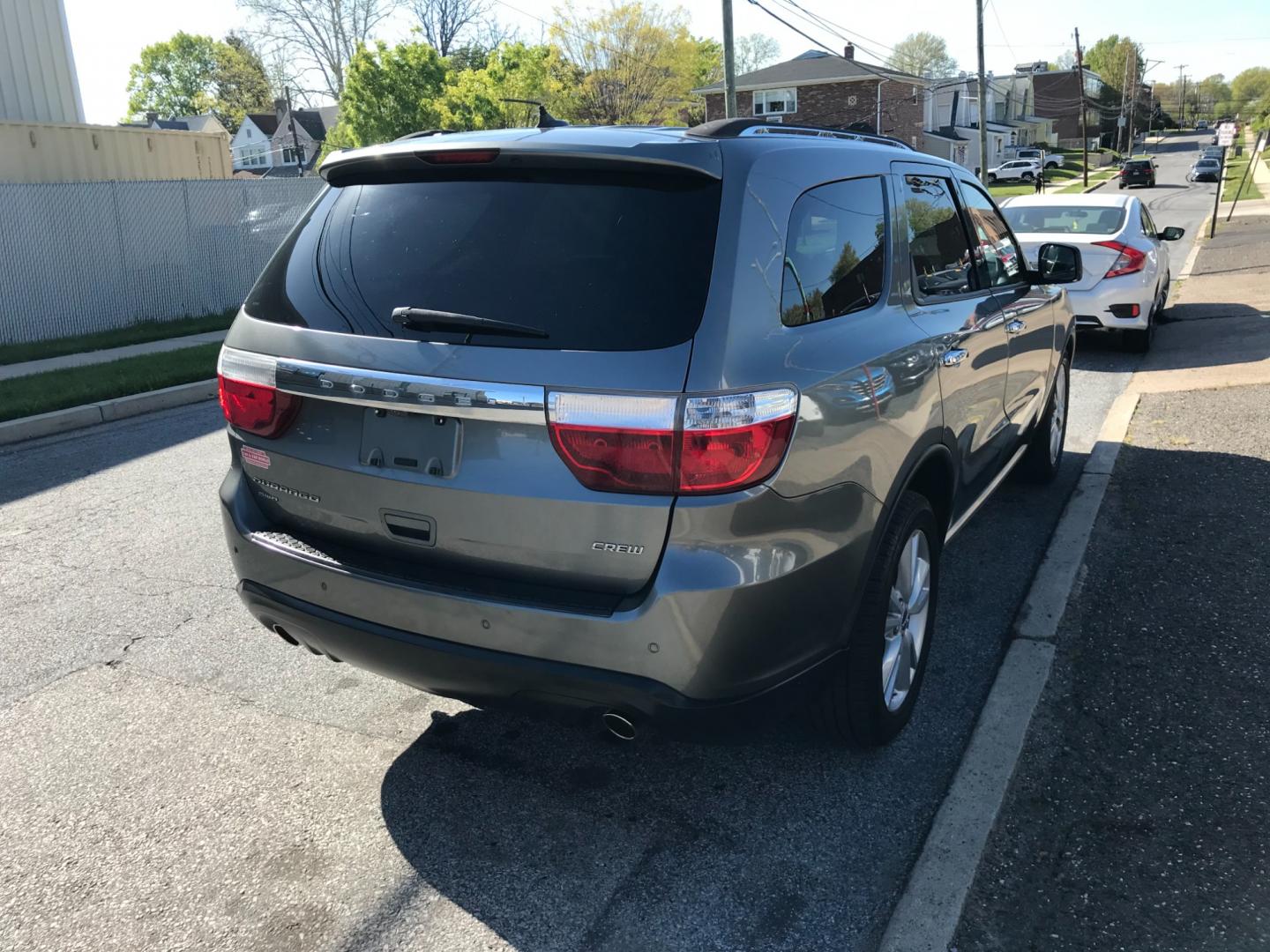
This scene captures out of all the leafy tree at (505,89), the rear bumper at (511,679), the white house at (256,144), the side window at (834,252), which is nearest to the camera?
the rear bumper at (511,679)

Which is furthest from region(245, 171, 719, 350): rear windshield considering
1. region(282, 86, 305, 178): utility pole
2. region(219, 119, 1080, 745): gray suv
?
region(282, 86, 305, 178): utility pole

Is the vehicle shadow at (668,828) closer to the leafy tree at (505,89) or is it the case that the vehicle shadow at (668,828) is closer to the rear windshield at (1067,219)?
the rear windshield at (1067,219)

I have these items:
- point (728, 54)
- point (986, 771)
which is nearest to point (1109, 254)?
point (986, 771)

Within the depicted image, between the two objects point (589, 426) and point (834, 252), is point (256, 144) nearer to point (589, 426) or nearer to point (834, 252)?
point (834, 252)

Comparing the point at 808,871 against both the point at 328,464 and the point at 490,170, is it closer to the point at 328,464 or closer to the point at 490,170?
the point at 328,464

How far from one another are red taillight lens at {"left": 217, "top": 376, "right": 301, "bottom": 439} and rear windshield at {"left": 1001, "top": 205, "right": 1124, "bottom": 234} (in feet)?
31.0

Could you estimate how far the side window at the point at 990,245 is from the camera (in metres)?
4.53

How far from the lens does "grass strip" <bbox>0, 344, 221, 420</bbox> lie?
9.09 metres

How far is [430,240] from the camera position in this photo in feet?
9.30

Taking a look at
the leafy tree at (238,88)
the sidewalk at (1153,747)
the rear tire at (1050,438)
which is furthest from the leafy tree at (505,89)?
the leafy tree at (238,88)

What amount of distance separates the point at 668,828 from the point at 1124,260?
9112mm

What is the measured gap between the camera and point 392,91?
50719 millimetres

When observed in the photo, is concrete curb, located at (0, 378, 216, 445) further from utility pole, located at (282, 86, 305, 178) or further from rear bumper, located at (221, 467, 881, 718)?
utility pole, located at (282, 86, 305, 178)

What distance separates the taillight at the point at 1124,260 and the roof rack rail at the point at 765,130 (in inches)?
286
